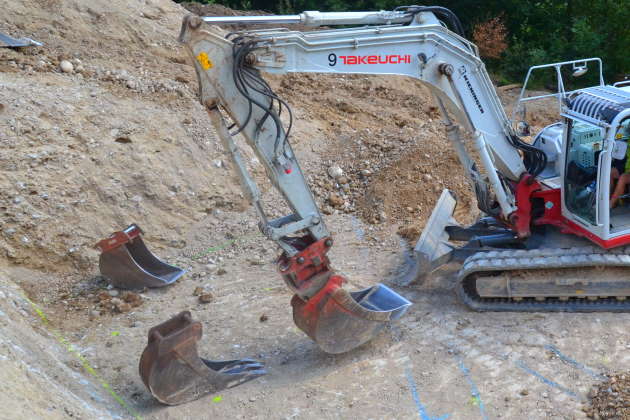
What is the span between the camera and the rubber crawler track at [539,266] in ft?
22.1

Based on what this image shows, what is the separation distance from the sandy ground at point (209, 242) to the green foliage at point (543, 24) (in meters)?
2.57

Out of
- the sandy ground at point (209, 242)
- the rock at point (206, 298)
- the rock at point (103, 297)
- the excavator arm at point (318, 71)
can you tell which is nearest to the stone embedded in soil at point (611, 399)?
the sandy ground at point (209, 242)

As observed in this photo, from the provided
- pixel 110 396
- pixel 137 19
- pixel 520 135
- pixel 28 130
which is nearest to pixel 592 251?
pixel 520 135

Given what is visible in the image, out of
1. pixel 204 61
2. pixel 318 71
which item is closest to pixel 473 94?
pixel 318 71


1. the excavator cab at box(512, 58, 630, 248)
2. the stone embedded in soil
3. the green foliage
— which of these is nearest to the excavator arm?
the excavator cab at box(512, 58, 630, 248)

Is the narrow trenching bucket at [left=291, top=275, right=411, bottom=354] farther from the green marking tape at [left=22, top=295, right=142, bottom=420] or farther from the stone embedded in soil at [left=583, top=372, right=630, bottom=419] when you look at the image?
the stone embedded in soil at [left=583, top=372, right=630, bottom=419]

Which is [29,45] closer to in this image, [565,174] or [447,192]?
[447,192]

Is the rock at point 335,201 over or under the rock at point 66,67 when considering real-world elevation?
under

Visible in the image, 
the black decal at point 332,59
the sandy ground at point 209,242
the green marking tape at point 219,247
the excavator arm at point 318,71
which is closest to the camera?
the excavator arm at point 318,71

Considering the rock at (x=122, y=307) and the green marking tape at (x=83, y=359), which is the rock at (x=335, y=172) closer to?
the rock at (x=122, y=307)

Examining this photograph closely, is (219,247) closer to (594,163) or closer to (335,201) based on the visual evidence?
(335,201)

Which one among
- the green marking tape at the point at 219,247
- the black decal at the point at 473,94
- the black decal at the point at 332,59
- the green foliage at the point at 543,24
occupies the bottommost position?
the green marking tape at the point at 219,247

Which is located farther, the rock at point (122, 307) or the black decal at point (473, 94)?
the rock at point (122, 307)

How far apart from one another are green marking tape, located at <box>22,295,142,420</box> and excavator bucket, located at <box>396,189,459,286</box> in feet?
9.80
